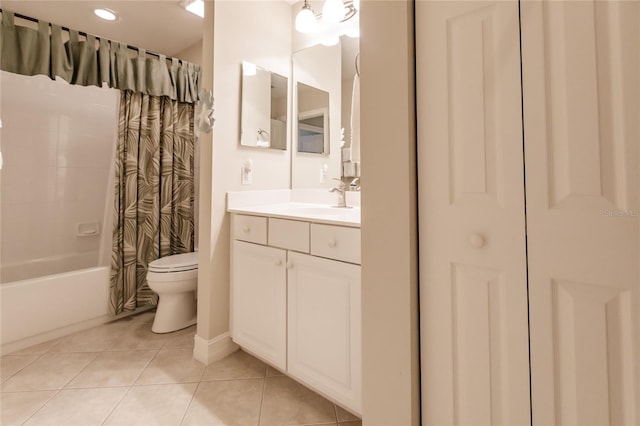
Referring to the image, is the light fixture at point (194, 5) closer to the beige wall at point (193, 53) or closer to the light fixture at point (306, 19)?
the beige wall at point (193, 53)

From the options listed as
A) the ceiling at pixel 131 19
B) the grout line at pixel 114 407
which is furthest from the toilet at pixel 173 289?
the ceiling at pixel 131 19

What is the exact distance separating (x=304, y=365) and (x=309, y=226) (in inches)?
25.8

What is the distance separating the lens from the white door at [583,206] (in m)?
0.58

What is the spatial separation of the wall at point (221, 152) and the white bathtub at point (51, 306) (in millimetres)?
942

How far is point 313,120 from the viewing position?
2162 mm

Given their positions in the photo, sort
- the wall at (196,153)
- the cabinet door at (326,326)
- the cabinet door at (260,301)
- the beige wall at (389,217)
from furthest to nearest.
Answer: the wall at (196,153)
the cabinet door at (260,301)
the cabinet door at (326,326)
the beige wall at (389,217)

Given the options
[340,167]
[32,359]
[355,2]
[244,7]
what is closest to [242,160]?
[340,167]

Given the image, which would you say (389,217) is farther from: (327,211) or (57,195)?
(57,195)

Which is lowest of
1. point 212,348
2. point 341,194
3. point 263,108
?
point 212,348

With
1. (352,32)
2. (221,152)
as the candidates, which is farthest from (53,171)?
(352,32)

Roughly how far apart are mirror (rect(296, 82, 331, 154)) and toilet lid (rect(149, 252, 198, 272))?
1.16m

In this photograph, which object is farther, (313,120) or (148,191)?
(148,191)

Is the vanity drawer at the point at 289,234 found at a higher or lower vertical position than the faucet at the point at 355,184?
lower

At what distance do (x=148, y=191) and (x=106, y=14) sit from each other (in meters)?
1.52
